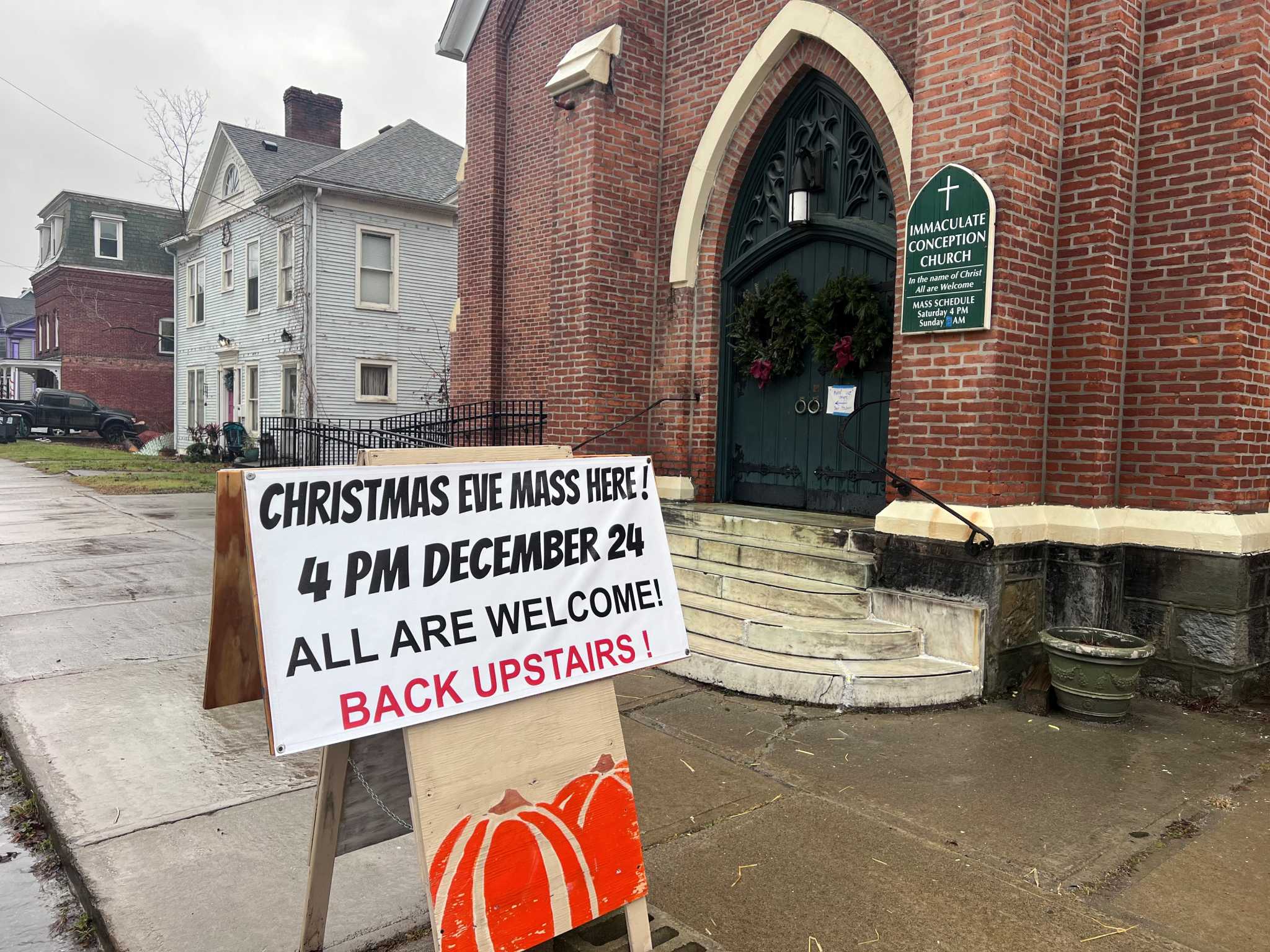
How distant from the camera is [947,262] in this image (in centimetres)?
558

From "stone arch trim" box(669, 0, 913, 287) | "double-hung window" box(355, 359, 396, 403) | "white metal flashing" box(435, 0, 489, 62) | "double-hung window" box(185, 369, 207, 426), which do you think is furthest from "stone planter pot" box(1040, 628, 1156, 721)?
"double-hung window" box(185, 369, 207, 426)

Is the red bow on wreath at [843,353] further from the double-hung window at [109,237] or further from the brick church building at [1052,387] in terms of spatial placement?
the double-hung window at [109,237]

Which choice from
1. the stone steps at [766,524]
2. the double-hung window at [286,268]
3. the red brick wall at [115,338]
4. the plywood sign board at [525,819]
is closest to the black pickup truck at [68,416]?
the red brick wall at [115,338]

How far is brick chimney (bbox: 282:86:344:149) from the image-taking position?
2597 cm

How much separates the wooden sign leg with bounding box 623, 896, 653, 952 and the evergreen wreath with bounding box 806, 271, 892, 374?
524 centimetres

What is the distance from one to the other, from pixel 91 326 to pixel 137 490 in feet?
73.9

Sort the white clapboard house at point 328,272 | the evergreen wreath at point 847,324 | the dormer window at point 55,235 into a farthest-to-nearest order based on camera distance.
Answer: the dormer window at point 55,235 → the white clapboard house at point 328,272 → the evergreen wreath at point 847,324

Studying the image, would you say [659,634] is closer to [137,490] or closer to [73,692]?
[73,692]

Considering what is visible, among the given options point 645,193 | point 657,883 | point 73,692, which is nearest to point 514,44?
point 645,193

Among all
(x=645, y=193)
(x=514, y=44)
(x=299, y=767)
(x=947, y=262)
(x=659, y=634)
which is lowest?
(x=299, y=767)

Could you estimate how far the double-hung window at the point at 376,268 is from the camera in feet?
67.3

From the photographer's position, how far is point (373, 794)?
258cm

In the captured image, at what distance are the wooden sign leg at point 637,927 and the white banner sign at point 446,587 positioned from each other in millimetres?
695

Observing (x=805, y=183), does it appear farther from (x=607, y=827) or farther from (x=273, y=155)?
(x=273, y=155)
